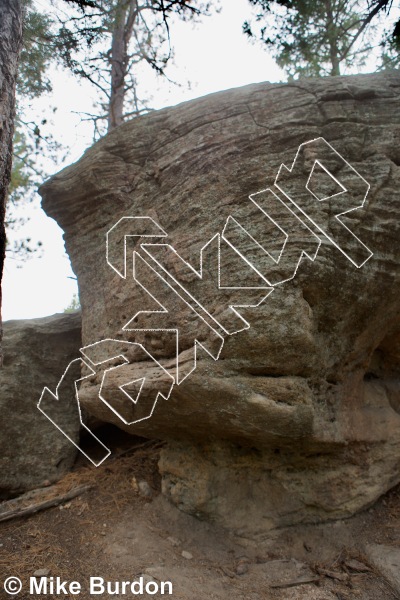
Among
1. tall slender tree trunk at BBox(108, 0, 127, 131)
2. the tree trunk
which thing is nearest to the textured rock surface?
the tree trunk

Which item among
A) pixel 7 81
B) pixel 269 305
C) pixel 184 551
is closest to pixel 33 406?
pixel 184 551

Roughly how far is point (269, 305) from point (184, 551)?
2.28 meters

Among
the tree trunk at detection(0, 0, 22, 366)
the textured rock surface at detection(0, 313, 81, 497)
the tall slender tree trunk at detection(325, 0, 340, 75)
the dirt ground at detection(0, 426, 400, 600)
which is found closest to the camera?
the tree trunk at detection(0, 0, 22, 366)

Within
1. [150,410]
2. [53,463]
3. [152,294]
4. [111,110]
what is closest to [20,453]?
[53,463]

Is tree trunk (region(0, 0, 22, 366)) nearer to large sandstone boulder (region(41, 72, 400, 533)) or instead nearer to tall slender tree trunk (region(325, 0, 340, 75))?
large sandstone boulder (region(41, 72, 400, 533))

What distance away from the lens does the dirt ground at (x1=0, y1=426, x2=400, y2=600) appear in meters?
3.62

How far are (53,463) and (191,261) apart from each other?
3172 millimetres

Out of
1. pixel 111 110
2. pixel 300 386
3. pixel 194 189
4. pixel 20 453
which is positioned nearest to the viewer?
pixel 300 386

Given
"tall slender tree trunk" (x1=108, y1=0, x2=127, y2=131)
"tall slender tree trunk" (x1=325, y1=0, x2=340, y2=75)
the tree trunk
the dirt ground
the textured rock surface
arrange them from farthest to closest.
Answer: "tall slender tree trunk" (x1=108, y1=0, x2=127, y2=131)
the textured rock surface
"tall slender tree trunk" (x1=325, y1=0, x2=340, y2=75)
the dirt ground
the tree trunk

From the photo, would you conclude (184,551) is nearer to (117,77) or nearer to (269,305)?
(269,305)

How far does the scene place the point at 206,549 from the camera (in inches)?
162

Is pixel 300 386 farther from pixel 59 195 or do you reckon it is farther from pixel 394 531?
pixel 59 195

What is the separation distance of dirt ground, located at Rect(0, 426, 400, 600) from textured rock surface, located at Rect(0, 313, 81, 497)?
1.66 feet

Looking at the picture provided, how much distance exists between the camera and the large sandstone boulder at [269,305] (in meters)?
3.67
